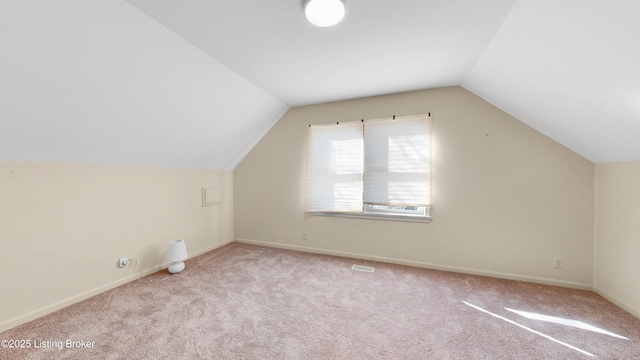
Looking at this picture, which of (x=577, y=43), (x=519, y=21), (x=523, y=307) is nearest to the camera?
(x=577, y=43)

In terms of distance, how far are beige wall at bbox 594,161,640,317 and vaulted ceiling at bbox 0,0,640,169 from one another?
21cm

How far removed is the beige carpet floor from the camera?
149 cm

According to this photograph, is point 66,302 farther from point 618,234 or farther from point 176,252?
point 618,234

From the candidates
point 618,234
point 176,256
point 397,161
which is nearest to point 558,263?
point 618,234

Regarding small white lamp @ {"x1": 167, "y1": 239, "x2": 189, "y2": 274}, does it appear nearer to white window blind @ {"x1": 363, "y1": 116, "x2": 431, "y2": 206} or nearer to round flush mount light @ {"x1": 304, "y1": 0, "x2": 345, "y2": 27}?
white window blind @ {"x1": 363, "y1": 116, "x2": 431, "y2": 206}

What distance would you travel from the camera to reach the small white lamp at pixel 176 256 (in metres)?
2.63

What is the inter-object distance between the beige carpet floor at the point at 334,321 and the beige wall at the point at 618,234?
16 centimetres

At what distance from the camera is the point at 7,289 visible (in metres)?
1.67

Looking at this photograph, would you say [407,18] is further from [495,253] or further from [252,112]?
[495,253]

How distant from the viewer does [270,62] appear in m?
2.12

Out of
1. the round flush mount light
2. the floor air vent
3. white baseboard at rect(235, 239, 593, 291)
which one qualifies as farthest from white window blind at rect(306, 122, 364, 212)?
the round flush mount light

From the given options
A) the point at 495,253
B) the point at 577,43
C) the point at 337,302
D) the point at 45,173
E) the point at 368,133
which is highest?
the point at 577,43

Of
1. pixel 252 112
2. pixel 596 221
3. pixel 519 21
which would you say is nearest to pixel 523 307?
pixel 596 221

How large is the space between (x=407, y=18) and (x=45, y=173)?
3.17 meters
